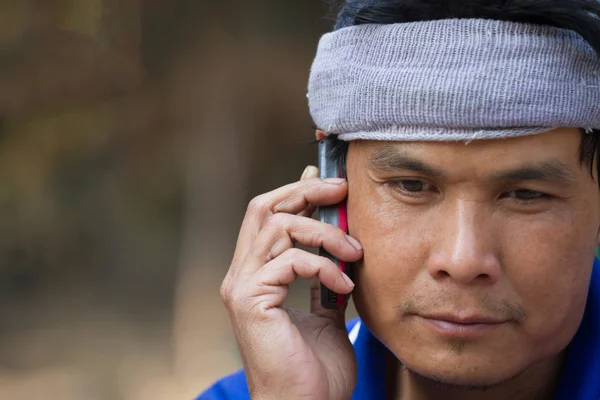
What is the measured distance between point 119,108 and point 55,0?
0.76 metres

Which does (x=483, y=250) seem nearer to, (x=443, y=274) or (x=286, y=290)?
(x=443, y=274)

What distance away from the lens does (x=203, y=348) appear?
553cm

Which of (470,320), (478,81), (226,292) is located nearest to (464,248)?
(470,320)

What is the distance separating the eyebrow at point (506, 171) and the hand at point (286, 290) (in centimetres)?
24

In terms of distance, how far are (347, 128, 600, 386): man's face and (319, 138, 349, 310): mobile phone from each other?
17cm

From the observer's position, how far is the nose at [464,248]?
6.83 ft

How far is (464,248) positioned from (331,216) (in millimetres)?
516

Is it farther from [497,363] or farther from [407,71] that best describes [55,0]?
[497,363]

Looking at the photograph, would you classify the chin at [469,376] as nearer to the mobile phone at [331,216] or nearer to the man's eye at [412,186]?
the mobile phone at [331,216]

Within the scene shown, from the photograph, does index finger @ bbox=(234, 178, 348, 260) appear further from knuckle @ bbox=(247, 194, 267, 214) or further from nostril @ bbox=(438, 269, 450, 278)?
nostril @ bbox=(438, 269, 450, 278)

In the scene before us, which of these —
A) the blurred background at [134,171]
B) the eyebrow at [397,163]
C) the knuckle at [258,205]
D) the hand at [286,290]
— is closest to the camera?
the eyebrow at [397,163]

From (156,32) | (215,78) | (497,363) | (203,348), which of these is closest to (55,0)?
(156,32)

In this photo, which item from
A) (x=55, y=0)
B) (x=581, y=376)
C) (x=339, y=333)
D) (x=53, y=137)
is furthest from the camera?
(x=53, y=137)

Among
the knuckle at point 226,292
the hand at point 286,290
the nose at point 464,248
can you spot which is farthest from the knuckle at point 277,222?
the nose at point 464,248
